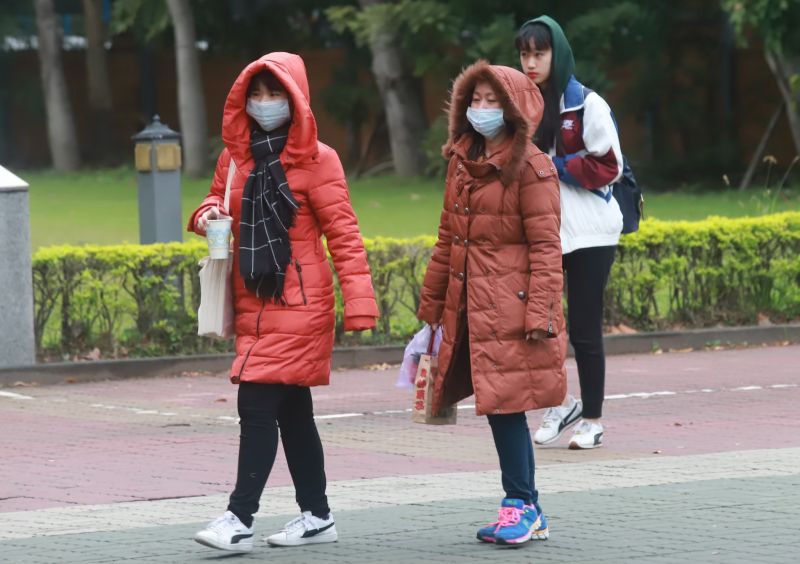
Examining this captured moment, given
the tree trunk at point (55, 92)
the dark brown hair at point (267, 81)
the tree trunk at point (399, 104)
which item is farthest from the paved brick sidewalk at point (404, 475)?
the tree trunk at point (55, 92)

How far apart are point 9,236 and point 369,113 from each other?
78.3 ft

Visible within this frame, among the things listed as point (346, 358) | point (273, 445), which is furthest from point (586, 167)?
point (346, 358)

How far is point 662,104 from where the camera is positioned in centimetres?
3058

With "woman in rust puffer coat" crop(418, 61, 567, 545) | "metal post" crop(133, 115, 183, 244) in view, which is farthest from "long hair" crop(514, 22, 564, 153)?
"metal post" crop(133, 115, 183, 244)

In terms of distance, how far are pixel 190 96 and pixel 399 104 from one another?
4637 mm

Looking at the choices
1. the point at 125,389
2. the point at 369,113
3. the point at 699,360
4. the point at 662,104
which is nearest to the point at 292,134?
the point at 125,389

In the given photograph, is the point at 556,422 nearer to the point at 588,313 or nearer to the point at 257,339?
the point at 588,313

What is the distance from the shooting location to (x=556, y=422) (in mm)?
8773

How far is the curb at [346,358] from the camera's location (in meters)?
11.7

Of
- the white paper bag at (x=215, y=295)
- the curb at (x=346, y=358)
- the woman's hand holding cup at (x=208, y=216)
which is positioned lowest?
the curb at (x=346, y=358)

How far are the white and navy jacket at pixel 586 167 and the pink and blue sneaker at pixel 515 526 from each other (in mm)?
2378

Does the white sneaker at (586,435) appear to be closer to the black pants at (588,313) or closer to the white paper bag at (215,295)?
the black pants at (588,313)

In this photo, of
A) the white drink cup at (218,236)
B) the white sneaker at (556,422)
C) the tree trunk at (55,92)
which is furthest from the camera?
the tree trunk at (55,92)

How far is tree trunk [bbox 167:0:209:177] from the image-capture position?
111 ft
